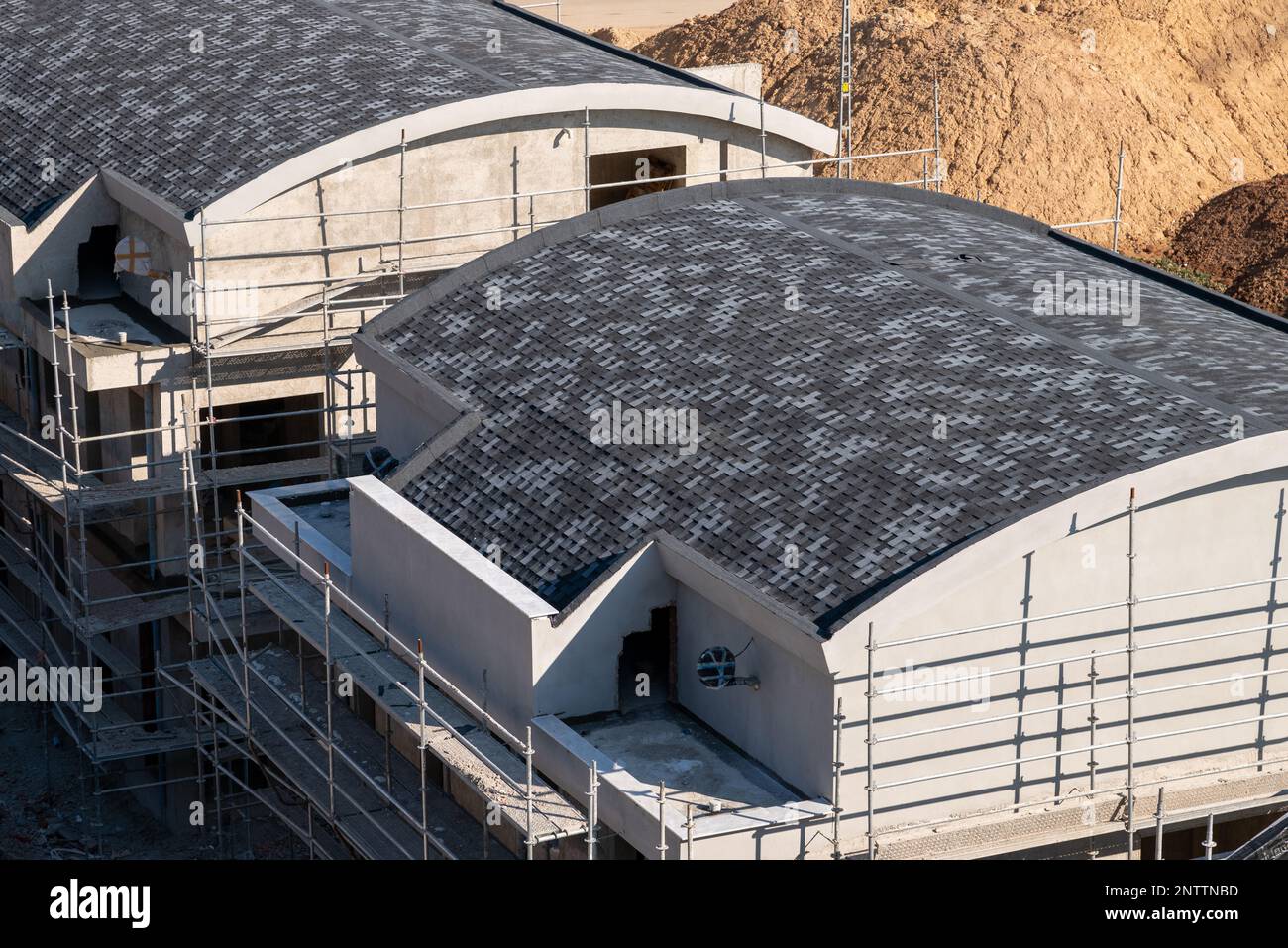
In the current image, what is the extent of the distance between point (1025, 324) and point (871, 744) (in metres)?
7.81

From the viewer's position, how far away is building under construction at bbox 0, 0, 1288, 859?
80.2 ft

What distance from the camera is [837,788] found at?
23672 millimetres

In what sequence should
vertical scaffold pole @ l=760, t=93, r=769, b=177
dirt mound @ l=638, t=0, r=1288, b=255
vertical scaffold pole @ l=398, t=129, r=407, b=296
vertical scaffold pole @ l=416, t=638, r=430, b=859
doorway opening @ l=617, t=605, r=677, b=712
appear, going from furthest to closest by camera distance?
dirt mound @ l=638, t=0, r=1288, b=255, vertical scaffold pole @ l=760, t=93, r=769, b=177, vertical scaffold pole @ l=398, t=129, r=407, b=296, doorway opening @ l=617, t=605, r=677, b=712, vertical scaffold pole @ l=416, t=638, r=430, b=859

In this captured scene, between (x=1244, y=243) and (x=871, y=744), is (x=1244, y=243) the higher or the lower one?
the higher one

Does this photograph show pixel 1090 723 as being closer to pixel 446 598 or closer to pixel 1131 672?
pixel 1131 672

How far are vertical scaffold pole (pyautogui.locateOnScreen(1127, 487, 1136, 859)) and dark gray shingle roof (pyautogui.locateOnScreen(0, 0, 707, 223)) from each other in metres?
16.1

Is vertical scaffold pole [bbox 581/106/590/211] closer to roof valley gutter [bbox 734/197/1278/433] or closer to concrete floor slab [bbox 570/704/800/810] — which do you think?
roof valley gutter [bbox 734/197/1278/433]

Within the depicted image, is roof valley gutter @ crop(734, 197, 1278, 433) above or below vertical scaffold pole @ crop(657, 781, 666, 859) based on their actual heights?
above

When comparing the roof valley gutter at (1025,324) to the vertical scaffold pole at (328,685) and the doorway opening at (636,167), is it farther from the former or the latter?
the vertical scaffold pole at (328,685)

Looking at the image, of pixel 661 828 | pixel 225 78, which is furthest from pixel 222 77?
pixel 661 828

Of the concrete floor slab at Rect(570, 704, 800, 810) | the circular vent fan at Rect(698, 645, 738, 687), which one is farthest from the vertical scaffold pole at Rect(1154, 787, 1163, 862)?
the circular vent fan at Rect(698, 645, 738, 687)

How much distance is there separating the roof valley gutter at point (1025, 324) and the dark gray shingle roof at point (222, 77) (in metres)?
6.79
